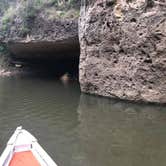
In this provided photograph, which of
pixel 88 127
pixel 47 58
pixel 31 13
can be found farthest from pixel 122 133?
pixel 47 58

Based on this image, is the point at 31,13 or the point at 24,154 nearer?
the point at 24,154

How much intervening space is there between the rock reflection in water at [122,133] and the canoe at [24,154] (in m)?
1.41

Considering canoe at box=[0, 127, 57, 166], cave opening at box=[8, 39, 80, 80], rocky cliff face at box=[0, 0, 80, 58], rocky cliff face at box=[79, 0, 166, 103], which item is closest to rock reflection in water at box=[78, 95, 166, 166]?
rocky cliff face at box=[79, 0, 166, 103]

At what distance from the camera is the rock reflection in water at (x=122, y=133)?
8461 mm

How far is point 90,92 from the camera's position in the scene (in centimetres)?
1589

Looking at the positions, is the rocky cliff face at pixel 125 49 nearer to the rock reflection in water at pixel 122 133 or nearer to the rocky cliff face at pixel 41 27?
the rock reflection in water at pixel 122 133

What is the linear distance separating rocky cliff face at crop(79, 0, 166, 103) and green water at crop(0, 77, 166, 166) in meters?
0.57

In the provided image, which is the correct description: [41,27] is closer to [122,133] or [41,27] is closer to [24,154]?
[122,133]

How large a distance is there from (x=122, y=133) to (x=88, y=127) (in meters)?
1.19

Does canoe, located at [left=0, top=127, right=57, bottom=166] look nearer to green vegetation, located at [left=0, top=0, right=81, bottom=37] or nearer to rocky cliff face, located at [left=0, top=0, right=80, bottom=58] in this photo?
rocky cliff face, located at [left=0, top=0, right=80, bottom=58]

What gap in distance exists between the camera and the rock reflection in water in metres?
8.46

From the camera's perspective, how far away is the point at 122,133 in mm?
10375

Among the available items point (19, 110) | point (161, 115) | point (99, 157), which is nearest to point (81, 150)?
point (99, 157)

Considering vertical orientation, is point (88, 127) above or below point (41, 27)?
below
